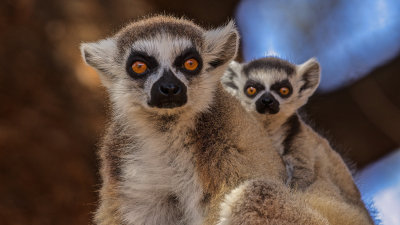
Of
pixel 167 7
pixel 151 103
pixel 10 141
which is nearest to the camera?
pixel 151 103

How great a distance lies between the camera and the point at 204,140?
3.57 m

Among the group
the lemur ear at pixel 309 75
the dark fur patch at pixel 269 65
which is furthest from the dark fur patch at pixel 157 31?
the lemur ear at pixel 309 75

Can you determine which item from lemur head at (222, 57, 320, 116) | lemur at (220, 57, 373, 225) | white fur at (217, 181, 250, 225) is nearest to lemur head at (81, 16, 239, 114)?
white fur at (217, 181, 250, 225)

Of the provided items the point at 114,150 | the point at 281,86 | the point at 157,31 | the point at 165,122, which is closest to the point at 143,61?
the point at 157,31

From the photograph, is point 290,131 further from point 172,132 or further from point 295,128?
point 172,132

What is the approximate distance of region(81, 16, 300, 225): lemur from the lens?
3521mm

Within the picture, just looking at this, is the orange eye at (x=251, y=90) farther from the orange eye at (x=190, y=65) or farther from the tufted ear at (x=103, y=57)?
the tufted ear at (x=103, y=57)

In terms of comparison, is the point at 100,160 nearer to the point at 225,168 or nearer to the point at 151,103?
the point at 151,103

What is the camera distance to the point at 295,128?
17.4 feet

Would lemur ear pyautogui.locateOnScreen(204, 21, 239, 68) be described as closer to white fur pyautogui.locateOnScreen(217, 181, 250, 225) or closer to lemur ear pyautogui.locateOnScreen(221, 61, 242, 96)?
white fur pyautogui.locateOnScreen(217, 181, 250, 225)

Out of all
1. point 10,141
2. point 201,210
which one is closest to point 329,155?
point 201,210

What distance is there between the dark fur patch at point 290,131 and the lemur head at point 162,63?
4.55 feet

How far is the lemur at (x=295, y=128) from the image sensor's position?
14.9 feet

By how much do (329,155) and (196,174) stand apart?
247 centimetres
